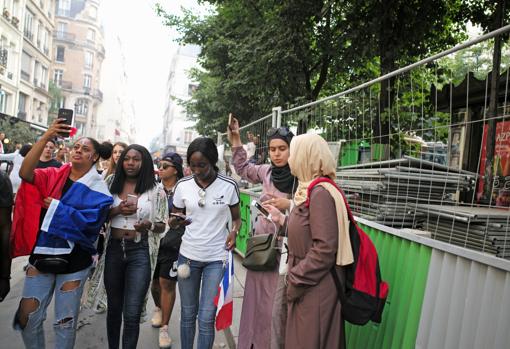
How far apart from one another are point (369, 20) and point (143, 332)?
691 cm

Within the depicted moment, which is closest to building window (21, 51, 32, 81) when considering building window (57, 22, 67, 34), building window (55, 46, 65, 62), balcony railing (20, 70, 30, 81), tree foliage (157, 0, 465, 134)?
balcony railing (20, 70, 30, 81)

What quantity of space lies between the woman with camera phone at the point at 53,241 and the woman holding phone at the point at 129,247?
0.29 m

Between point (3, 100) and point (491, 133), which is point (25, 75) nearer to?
point (3, 100)

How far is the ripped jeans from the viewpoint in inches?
111

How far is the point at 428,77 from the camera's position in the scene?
3242mm

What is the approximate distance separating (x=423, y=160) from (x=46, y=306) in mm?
2873

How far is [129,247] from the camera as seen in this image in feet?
10.8

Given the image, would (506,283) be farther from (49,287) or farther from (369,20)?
(369,20)

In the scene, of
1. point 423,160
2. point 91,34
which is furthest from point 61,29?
point 423,160

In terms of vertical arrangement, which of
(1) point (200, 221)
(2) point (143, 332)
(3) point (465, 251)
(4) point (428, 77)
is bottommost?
(2) point (143, 332)

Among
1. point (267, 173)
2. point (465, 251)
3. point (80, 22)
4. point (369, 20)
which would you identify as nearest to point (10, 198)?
point (267, 173)

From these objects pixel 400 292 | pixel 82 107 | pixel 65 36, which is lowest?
pixel 400 292

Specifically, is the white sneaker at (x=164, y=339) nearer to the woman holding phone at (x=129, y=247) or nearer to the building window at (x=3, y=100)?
the woman holding phone at (x=129, y=247)

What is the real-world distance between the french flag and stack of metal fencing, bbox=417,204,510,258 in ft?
5.19
